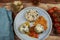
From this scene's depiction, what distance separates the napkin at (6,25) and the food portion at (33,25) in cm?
6

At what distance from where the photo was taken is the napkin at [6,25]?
85 centimetres

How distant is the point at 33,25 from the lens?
0.87 m

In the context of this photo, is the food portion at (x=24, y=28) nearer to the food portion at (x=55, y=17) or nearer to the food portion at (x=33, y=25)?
the food portion at (x=33, y=25)

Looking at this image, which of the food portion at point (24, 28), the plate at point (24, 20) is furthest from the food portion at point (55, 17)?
the food portion at point (24, 28)

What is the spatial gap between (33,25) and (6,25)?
0.43 ft

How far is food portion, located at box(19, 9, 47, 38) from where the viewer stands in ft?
2.76

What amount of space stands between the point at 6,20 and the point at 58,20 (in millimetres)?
258

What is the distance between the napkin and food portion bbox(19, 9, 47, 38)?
0.06m

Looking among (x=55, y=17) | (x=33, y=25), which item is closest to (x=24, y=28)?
Answer: (x=33, y=25)

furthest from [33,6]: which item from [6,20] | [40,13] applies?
[6,20]

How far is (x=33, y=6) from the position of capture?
93cm

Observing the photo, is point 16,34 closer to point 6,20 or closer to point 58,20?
point 6,20

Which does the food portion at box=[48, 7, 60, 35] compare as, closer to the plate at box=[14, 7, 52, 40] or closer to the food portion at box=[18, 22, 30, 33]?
the plate at box=[14, 7, 52, 40]

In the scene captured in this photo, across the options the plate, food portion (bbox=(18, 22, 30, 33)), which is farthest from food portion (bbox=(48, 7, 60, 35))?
food portion (bbox=(18, 22, 30, 33))
